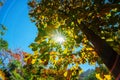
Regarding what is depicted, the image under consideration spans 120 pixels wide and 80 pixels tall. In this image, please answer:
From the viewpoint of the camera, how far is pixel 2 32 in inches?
912

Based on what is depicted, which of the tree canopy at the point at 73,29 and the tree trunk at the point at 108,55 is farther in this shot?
the tree canopy at the point at 73,29

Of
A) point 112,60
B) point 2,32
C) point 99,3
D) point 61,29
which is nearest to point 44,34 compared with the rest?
point 61,29

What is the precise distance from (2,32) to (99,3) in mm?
→ 15603

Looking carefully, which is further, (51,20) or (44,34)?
(51,20)

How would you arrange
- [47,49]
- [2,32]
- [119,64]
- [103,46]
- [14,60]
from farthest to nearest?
1. [14,60]
2. [2,32]
3. [47,49]
4. [103,46]
5. [119,64]

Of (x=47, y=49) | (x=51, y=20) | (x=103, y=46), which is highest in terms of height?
(x=51, y=20)

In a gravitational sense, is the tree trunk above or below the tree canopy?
below

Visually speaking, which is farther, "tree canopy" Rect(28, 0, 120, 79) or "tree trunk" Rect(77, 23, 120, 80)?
"tree canopy" Rect(28, 0, 120, 79)

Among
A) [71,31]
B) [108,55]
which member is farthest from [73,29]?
[108,55]

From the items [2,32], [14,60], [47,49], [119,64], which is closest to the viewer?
[119,64]

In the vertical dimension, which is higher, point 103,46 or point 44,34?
point 44,34

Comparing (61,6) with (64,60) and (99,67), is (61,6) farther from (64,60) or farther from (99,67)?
(99,67)

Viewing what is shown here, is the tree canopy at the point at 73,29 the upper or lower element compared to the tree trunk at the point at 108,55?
upper

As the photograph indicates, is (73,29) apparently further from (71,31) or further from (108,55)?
(108,55)
